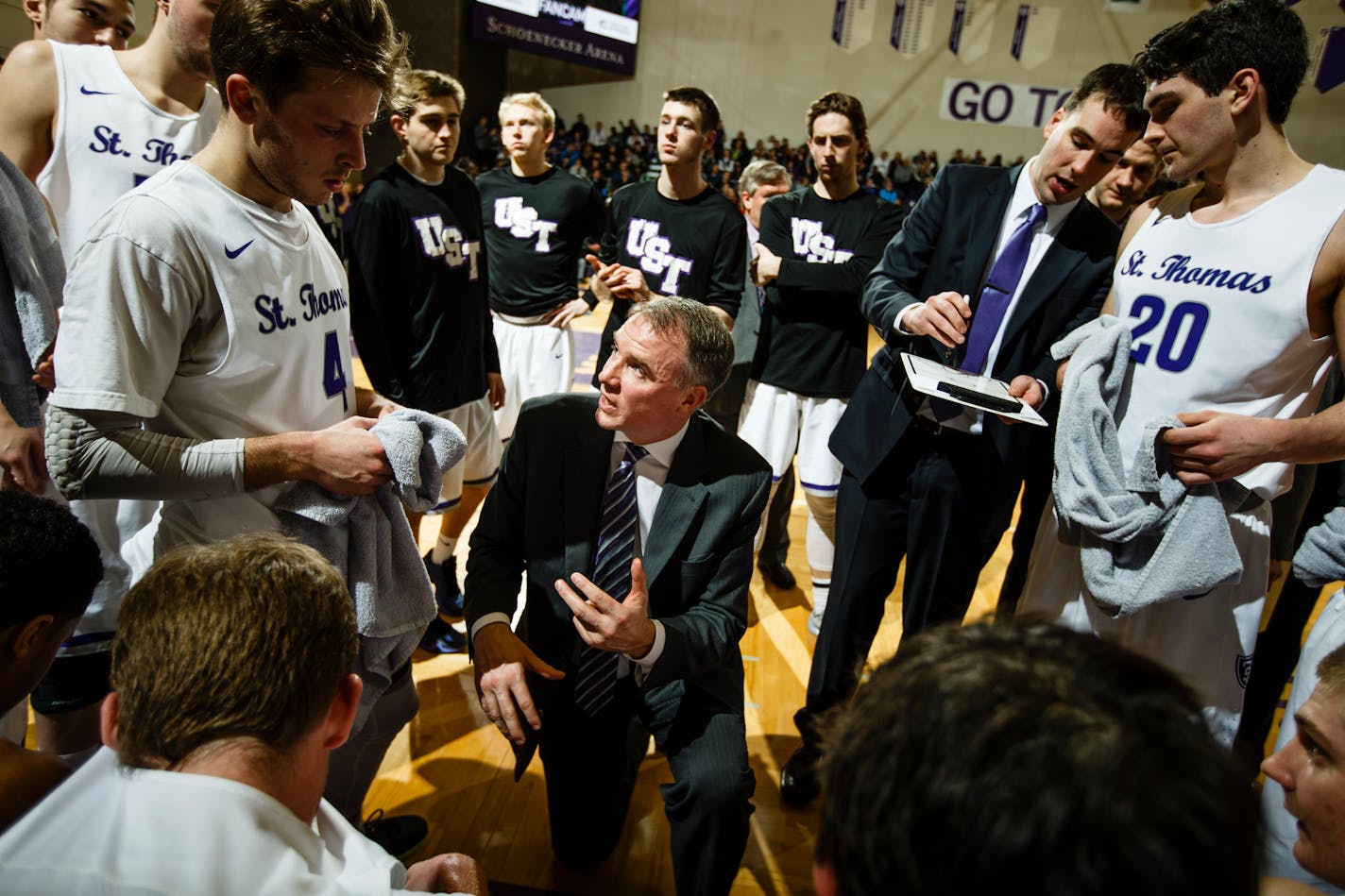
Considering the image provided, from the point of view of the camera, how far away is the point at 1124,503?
1737 mm

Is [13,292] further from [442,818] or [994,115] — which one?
[994,115]

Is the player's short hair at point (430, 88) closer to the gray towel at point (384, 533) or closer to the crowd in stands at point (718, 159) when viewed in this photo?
the gray towel at point (384, 533)

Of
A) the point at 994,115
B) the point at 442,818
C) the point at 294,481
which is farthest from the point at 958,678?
the point at 994,115

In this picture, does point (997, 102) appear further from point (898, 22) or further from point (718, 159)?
point (718, 159)

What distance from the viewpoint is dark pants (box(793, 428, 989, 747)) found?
2.25 meters

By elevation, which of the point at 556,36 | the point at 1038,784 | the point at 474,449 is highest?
the point at 556,36

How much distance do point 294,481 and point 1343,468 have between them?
11.0ft

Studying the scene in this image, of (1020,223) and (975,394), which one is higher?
(1020,223)

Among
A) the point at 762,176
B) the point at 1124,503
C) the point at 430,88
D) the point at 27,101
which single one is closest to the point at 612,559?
the point at 1124,503

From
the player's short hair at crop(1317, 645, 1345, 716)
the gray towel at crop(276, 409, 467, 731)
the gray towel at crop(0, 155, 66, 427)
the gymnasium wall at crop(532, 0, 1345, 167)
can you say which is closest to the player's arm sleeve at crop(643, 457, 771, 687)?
the gray towel at crop(276, 409, 467, 731)

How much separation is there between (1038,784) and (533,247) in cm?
374

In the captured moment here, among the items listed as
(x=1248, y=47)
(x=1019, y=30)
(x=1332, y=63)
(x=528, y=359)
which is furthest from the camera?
(x=1019, y=30)

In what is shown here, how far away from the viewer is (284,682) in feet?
3.21

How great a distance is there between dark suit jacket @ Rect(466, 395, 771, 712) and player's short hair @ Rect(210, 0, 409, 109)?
0.92m
